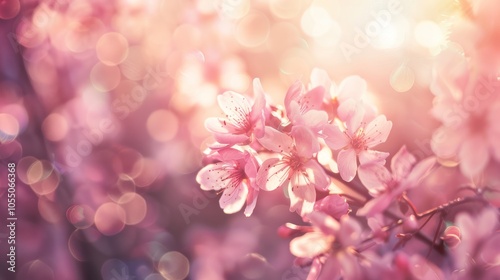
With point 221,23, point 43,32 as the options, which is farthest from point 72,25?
point 221,23

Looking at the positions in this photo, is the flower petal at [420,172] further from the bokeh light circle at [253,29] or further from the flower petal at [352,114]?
the bokeh light circle at [253,29]

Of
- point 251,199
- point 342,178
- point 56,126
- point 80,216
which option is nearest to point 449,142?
point 342,178

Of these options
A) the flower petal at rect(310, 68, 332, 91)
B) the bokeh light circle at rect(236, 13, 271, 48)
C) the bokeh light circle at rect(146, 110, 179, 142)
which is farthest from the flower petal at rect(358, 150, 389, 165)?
the bokeh light circle at rect(146, 110, 179, 142)

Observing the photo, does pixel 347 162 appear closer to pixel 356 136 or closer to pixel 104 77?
pixel 356 136

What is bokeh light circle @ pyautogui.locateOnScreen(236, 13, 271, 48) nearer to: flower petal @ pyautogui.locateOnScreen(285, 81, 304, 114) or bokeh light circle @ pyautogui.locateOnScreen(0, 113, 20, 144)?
bokeh light circle @ pyautogui.locateOnScreen(0, 113, 20, 144)

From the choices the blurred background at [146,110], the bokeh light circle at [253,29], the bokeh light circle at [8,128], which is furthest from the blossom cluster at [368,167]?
the bokeh light circle at [8,128]
